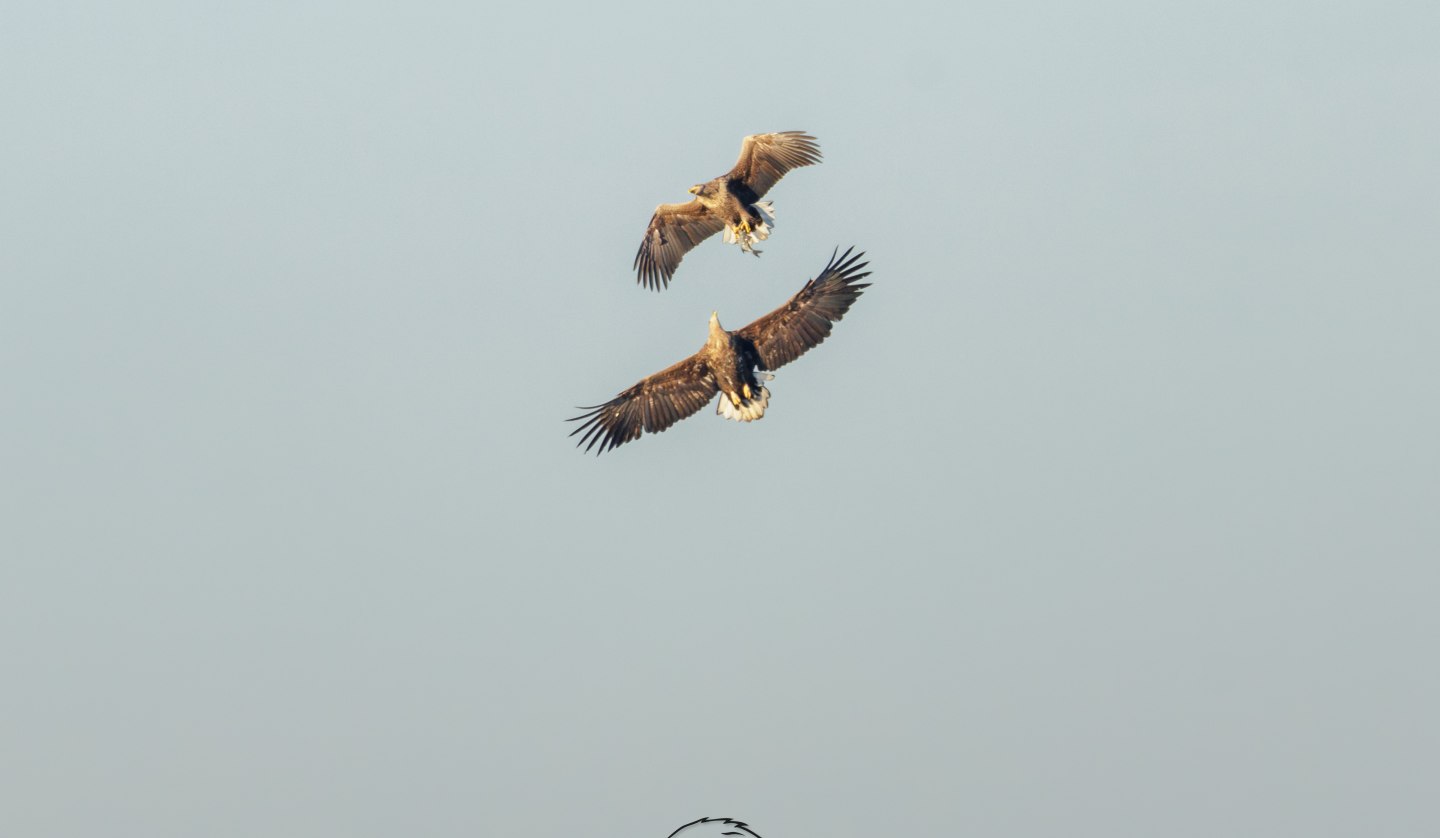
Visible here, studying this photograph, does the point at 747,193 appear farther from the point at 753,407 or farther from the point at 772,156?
the point at 753,407

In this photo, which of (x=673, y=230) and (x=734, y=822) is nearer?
(x=734, y=822)

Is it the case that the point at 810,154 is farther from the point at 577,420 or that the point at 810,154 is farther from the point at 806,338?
the point at 577,420

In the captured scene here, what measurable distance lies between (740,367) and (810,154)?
399 centimetres

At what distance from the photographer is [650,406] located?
105ft

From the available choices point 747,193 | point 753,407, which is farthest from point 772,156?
point 753,407

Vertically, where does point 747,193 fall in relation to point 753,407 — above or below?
above

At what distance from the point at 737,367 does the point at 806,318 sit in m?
1.40

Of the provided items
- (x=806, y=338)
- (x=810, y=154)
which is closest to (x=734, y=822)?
(x=806, y=338)

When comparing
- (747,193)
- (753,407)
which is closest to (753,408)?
(753,407)

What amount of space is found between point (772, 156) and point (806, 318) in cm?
316

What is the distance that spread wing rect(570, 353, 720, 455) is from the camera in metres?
31.7

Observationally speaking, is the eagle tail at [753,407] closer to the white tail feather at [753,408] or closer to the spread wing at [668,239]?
the white tail feather at [753,408]

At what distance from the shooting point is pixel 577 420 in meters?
31.8

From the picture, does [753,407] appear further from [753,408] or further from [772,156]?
[772,156]
